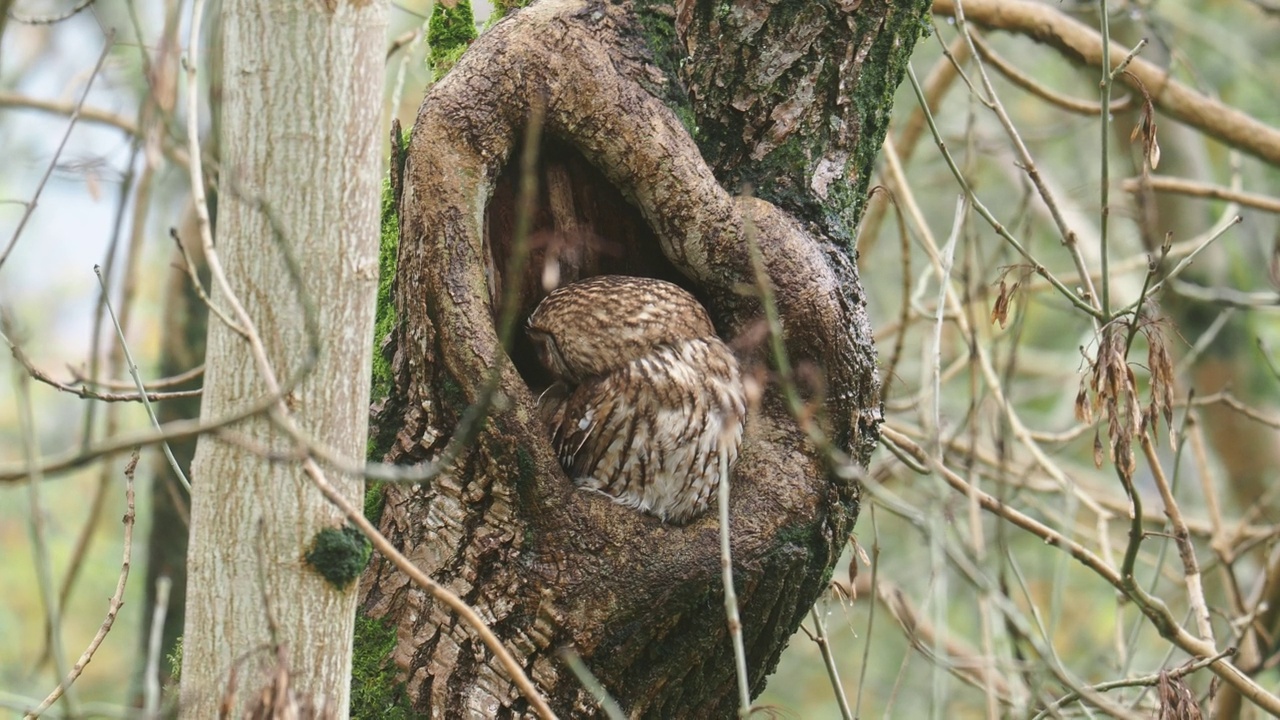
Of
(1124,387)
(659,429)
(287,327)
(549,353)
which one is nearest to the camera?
(287,327)

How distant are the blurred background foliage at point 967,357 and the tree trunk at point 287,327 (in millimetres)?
173

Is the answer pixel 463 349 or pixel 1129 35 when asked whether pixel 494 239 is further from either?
pixel 1129 35

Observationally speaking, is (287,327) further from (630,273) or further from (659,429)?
(630,273)

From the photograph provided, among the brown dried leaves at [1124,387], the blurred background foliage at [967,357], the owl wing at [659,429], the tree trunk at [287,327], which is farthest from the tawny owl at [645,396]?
the tree trunk at [287,327]

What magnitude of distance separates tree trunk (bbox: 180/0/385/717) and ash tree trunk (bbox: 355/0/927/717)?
523 millimetres

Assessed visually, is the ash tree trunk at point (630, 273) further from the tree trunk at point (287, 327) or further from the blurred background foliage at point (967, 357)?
the tree trunk at point (287, 327)

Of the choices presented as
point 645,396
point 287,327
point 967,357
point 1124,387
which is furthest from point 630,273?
point 967,357

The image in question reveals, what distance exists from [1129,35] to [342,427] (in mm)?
4534

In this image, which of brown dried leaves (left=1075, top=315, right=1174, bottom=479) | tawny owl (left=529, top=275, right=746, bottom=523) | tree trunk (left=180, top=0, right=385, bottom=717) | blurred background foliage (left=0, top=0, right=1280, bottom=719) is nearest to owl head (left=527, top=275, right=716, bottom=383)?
tawny owl (left=529, top=275, right=746, bottom=523)

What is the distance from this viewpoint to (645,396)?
8.67 feet

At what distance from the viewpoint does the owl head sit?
2.63 meters

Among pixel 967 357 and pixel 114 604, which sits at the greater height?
pixel 967 357

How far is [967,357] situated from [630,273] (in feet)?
5.42

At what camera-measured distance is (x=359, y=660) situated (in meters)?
2.31
